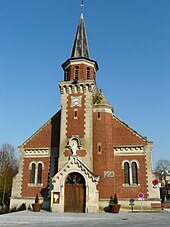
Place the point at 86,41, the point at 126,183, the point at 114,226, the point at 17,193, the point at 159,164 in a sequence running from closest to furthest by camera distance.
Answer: the point at 114,226 → the point at 126,183 → the point at 17,193 → the point at 86,41 → the point at 159,164

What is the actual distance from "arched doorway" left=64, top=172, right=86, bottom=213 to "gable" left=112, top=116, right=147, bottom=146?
6.45m

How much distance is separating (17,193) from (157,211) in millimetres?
15921

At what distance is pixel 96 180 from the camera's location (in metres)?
23.4

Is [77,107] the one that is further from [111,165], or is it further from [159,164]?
[159,164]

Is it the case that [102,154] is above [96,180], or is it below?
above

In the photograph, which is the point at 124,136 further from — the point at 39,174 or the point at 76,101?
the point at 39,174

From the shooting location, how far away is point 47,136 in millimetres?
30188

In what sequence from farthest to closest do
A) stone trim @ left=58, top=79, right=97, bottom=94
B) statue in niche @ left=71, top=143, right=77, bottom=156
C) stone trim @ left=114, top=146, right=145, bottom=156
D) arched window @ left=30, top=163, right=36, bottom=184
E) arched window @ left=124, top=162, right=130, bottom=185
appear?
arched window @ left=30, top=163, right=36, bottom=184 → stone trim @ left=58, top=79, right=97, bottom=94 → stone trim @ left=114, top=146, right=145, bottom=156 → arched window @ left=124, top=162, right=130, bottom=185 → statue in niche @ left=71, top=143, right=77, bottom=156

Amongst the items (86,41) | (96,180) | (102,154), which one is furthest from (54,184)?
(86,41)

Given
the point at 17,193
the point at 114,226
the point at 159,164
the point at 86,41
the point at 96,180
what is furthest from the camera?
the point at 159,164

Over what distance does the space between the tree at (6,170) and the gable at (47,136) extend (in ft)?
46.3

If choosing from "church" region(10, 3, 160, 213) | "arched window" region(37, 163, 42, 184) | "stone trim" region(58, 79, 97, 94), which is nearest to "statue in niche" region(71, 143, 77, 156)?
"church" region(10, 3, 160, 213)

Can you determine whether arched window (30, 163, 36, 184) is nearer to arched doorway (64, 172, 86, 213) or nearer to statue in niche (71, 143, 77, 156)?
arched doorway (64, 172, 86, 213)

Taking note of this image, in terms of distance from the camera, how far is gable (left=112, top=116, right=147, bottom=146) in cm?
2743
